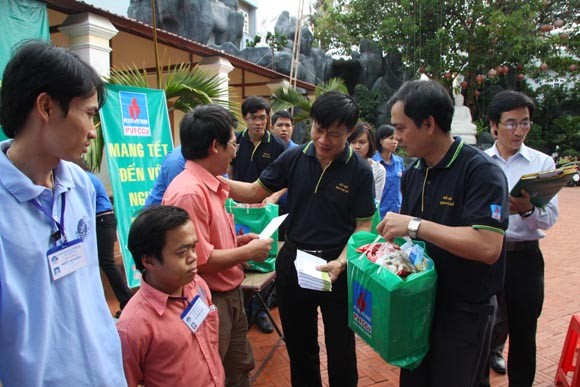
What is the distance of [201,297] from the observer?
172 cm

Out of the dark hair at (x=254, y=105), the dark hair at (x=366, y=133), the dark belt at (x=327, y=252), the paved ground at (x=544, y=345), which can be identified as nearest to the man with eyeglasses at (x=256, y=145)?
the dark hair at (x=254, y=105)

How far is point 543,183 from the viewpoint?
1.84 m

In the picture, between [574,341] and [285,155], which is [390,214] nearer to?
[285,155]

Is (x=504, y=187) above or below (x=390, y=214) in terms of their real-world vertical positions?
above

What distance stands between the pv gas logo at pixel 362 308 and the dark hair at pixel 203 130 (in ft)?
2.85

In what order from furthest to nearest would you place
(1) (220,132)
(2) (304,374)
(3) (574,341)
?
(3) (574,341)
(2) (304,374)
(1) (220,132)

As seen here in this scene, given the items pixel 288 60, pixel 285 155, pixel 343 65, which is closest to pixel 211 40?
pixel 288 60

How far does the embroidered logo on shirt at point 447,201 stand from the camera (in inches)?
65.0

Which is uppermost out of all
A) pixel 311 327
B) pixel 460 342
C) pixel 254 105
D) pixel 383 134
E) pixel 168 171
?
pixel 254 105

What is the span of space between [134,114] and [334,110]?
297 cm

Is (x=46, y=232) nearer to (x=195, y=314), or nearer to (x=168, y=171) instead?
(x=195, y=314)

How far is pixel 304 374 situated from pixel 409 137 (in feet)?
4.76

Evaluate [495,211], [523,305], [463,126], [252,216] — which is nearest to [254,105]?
[252,216]

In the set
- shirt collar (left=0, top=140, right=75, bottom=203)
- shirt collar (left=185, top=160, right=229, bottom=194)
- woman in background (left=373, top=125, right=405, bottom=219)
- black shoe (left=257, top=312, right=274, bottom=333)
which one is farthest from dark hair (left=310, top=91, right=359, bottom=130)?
woman in background (left=373, top=125, right=405, bottom=219)
